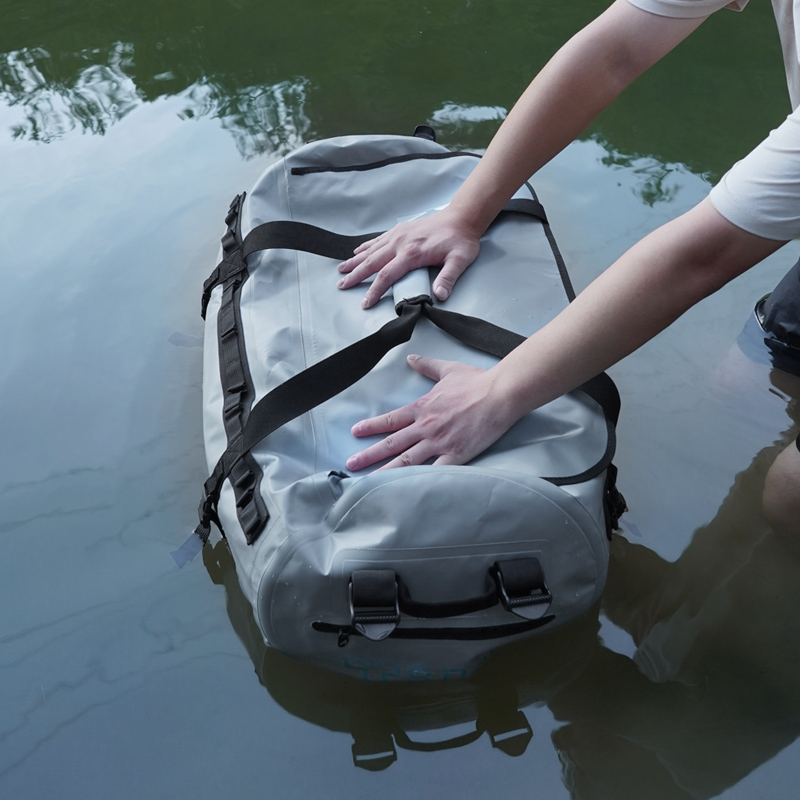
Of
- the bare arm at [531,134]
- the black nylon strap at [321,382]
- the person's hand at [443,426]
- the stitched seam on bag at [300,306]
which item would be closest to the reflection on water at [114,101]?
the stitched seam on bag at [300,306]

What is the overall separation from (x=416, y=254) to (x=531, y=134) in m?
0.28

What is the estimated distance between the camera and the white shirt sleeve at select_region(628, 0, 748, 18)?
1.07 meters

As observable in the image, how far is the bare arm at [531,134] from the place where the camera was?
116cm

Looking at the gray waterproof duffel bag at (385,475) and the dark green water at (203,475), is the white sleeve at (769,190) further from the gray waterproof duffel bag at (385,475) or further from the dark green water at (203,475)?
the dark green water at (203,475)

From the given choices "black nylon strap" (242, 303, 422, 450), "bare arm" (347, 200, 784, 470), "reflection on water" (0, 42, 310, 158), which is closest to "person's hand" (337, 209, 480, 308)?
"black nylon strap" (242, 303, 422, 450)

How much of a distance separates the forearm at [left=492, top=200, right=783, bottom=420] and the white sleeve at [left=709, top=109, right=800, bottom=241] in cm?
2

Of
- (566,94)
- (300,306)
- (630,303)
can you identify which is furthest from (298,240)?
(630,303)

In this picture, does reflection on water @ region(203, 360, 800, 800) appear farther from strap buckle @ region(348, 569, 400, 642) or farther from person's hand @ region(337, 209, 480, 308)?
person's hand @ region(337, 209, 480, 308)

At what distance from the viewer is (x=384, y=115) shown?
2.17 m

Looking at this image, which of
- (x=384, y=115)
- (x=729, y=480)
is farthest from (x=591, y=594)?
(x=384, y=115)

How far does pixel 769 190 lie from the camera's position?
31.5 inches

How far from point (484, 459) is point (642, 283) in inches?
11.5

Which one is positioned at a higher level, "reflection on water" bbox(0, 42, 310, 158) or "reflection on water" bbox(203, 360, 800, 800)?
"reflection on water" bbox(0, 42, 310, 158)

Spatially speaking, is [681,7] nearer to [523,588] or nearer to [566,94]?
[566,94]
